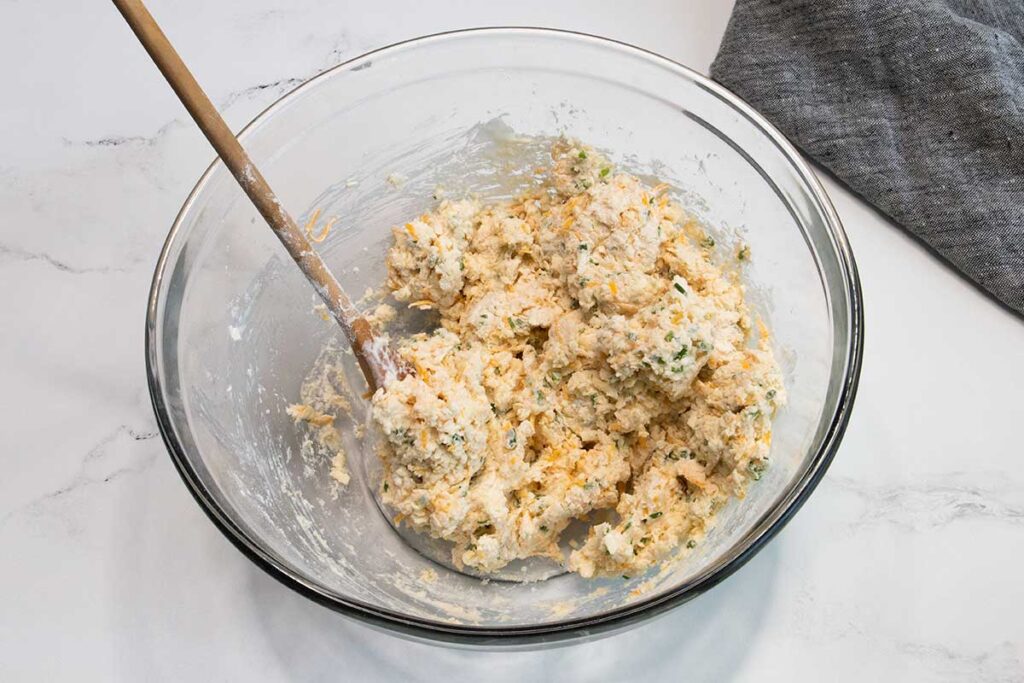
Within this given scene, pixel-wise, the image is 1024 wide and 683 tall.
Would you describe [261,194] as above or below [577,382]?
above

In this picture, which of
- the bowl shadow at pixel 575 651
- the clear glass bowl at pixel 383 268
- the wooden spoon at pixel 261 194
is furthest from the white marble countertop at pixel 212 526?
the wooden spoon at pixel 261 194

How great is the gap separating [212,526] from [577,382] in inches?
32.2

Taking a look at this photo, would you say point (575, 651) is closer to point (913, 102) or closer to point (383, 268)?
point (383, 268)

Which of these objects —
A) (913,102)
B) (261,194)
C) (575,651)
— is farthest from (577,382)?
(913,102)

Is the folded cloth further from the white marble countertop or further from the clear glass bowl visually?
the clear glass bowl

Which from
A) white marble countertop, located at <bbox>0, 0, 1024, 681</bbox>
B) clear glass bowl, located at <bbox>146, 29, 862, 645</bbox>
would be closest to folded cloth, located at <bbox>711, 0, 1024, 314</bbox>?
white marble countertop, located at <bbox>0, 0, 1024, 681</bbox>

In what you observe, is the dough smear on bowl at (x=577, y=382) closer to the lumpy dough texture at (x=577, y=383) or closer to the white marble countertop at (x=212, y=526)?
the lumpy dough texture at (x=577, y=383)

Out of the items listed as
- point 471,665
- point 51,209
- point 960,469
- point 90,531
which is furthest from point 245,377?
point 960,469

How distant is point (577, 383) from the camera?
167cm

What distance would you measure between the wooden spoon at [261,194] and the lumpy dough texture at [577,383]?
0.07 m

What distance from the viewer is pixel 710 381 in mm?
1611

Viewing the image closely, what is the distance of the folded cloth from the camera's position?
6.44 ft

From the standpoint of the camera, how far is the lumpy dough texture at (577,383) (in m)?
1.56

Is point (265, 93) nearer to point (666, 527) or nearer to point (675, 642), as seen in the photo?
point (666, 527)
